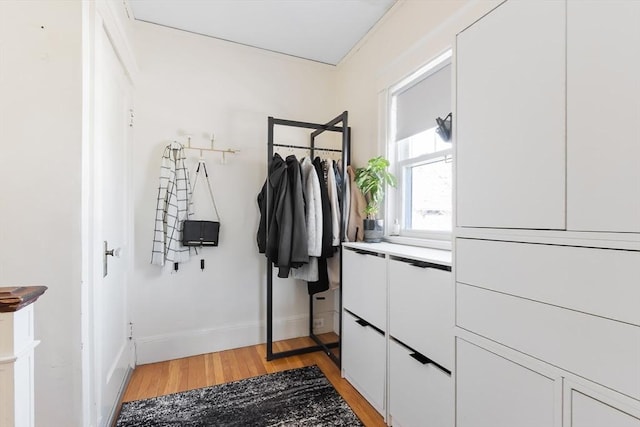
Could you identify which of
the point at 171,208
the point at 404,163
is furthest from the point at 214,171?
the point at 404,163

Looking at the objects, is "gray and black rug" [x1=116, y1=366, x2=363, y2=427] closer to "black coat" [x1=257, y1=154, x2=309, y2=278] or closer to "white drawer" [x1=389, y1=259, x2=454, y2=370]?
"white drawer" [x1=389, y1=259, x2=454, y2=370]

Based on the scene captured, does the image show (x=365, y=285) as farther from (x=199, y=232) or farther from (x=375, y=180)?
(x=199, y=232)

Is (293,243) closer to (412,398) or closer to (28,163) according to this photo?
(412,398)

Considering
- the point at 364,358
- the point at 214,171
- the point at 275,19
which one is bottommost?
the point at 364,358

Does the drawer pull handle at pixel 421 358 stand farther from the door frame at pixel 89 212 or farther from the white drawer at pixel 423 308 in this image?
the door frame at pixel 89 212

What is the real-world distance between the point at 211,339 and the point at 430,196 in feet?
6.97

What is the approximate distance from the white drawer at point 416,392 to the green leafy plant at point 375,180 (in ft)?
3.11

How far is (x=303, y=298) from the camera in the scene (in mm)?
2850

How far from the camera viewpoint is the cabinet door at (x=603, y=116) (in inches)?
27.5

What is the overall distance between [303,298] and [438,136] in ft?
6.13

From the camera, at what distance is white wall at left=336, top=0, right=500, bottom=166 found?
1.76m

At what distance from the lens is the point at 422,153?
2059 millimetres

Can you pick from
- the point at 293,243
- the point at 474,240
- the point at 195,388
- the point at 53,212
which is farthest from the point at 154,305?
the point at 474,240

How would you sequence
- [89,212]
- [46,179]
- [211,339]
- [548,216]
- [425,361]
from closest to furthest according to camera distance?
[548,216], [46,179], [89,212], [425,361], [211,339]
